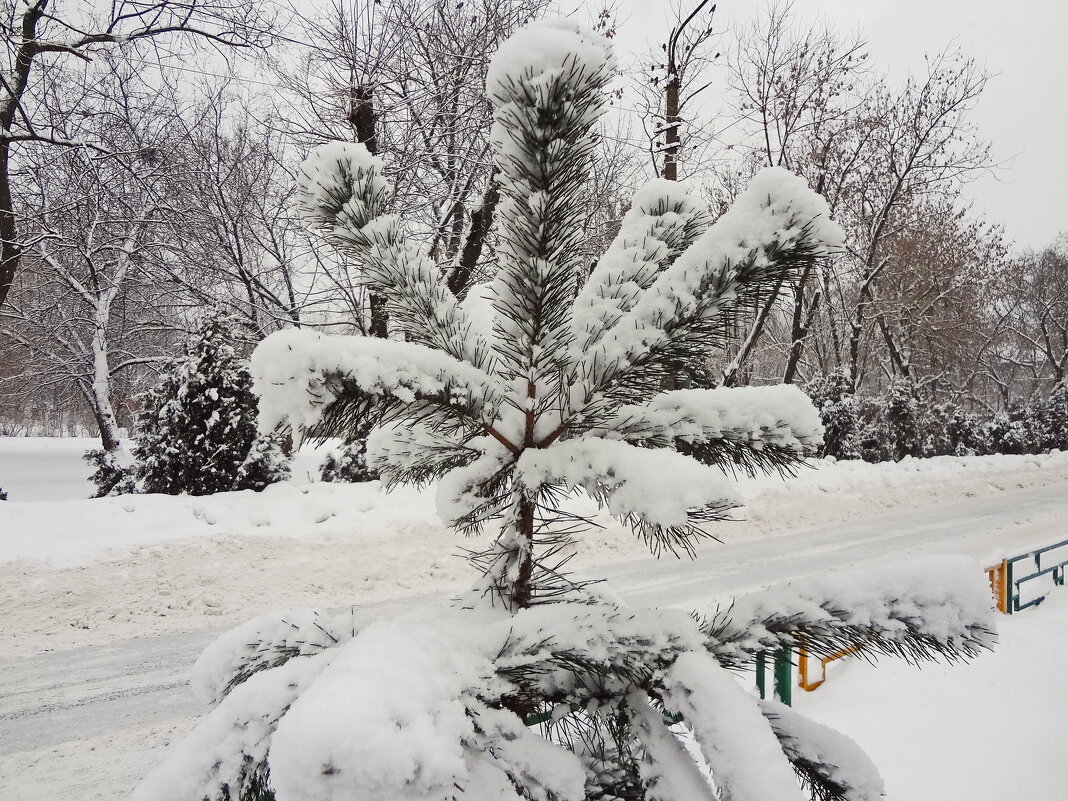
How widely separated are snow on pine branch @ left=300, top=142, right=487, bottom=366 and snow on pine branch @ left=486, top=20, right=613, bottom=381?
10cm

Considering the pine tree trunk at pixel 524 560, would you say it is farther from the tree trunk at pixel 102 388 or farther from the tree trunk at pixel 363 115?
the tree trunk at pixel 102 388

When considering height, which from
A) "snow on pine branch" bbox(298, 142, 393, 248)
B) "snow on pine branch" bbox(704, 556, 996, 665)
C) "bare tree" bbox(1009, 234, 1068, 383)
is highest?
"bare tree" bbox(1009, 234, 1068, 383)

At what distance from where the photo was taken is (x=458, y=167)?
10.7m

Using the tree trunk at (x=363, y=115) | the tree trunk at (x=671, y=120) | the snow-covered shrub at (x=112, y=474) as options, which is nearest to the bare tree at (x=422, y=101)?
the tree trunk at (x=363, y=115)

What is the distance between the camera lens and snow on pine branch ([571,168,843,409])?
0.83m

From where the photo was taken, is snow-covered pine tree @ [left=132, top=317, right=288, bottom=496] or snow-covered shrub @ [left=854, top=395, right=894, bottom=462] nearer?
snow-covered pine tree @ [left=132, top=317, right=288, bottom=496]

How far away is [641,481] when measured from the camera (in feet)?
2.48

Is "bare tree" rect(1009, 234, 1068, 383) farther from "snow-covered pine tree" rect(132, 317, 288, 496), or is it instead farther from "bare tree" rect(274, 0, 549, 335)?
"snow-covered pine tree" rect(132, 317, 288, 496)

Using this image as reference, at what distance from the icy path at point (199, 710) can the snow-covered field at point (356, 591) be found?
0.02 meters

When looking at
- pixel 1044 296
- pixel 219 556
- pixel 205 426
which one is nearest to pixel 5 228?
pixel 205 426

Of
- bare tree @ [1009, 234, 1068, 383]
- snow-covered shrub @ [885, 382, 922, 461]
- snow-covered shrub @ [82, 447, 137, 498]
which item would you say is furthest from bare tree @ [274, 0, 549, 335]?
bare tree @ [1009, 234, 1068, 383]

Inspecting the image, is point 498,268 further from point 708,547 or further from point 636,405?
point 708,547

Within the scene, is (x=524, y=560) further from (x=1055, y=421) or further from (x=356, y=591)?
(x=1055, y=421)

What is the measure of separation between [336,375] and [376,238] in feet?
1.06
